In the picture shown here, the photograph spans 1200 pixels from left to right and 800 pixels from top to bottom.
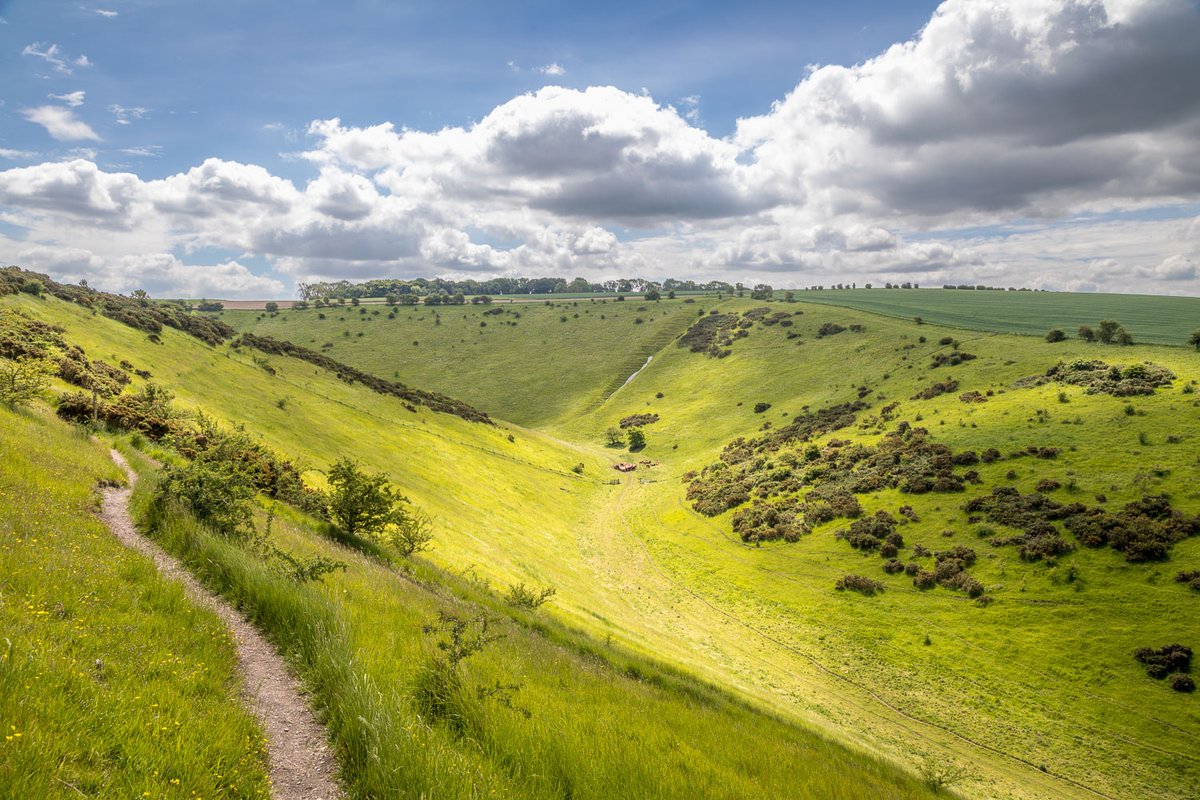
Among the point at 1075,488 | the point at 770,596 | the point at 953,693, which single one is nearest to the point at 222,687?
the point at 953,693

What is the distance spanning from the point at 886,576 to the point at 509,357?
148431 mm

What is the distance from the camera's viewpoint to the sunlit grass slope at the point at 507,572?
23.4 ft

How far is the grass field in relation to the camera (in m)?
28.0

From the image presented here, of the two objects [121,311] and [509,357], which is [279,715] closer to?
[121,311]

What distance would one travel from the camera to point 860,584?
42.6 meters

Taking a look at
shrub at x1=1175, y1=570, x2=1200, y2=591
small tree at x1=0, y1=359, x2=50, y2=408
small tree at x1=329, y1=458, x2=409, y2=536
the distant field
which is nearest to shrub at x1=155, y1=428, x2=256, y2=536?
small tree at x1=329, y1=458, x2=409, y2=536

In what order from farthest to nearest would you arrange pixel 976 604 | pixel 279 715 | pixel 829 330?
pixel 829 330 → pixel 976 604 → pixel 279 715

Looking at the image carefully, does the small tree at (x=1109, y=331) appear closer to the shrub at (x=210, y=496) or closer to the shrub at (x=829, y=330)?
the shrub at (x=829, y=330)

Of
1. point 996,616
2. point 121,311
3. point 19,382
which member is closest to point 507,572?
point 19,382

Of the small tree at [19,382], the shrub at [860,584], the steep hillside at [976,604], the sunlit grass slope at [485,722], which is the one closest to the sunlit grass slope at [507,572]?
the sunlit grass slope at [485,722]

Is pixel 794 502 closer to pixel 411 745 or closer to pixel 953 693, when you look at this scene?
pixel 953 693

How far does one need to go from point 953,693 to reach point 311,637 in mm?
38907

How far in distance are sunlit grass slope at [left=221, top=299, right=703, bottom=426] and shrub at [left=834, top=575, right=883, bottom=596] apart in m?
101

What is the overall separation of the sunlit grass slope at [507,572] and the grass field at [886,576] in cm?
51
